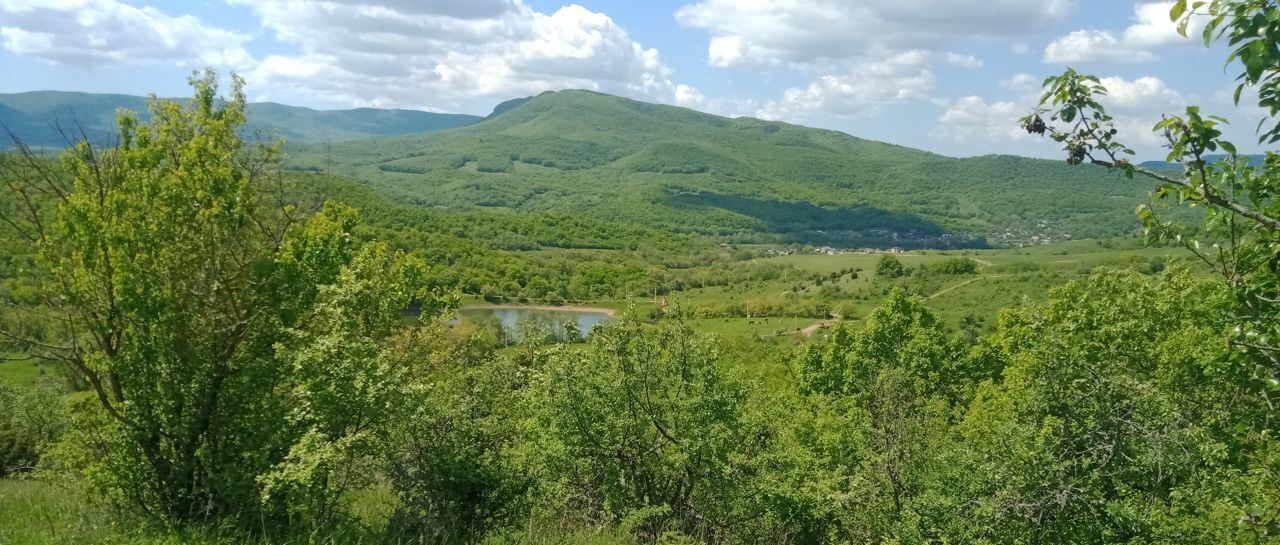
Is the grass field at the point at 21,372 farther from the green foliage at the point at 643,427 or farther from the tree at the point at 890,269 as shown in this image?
the tree at the point at 890,269

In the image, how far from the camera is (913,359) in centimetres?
3006

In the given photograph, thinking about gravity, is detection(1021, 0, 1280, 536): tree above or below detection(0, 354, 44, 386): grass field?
above

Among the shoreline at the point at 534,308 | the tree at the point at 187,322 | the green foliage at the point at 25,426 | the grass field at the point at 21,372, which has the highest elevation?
the tree at the point at 187,322

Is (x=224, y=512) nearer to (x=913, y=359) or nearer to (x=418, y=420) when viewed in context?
(x=418, y=420)

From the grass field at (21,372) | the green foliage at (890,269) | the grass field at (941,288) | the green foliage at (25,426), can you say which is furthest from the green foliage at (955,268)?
the grass field at (21,372)

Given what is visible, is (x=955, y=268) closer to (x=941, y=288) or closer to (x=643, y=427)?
(x=941, y=288)

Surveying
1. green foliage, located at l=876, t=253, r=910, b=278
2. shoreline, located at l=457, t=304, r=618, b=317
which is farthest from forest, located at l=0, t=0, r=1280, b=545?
green foliage, located at l=876, t=253, r=910, b=278

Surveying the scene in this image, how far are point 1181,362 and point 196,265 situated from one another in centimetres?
2213

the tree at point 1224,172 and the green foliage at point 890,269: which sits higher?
the tree at point 1224,172

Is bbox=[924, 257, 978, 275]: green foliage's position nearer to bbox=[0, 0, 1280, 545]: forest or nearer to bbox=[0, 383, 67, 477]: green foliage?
bbox=[0, 0, 1280, 545]: forest

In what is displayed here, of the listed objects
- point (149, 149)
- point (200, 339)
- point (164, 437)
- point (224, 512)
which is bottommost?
point (224, 512)

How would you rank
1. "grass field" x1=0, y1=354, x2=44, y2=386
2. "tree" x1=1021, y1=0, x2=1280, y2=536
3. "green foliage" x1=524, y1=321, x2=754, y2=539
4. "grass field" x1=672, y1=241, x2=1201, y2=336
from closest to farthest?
"tree" x1=1021, y1=0, x2=1280, y2=536, "green foliage" x1=524, y1=321, x2=754, y2=539, "grass field" x1=0, y1=354, x2=44, y2=386, "grass field" x1=672, y1=241, x2=1201, y2=336

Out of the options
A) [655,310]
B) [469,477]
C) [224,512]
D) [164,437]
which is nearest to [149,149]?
[164,437]

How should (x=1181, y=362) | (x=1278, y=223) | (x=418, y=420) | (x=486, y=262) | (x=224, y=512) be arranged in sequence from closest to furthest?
(x=1278, y=223), (x=224, y=512), (x=418, y=420), (x=1181, y=362), (x=486, y=262)
